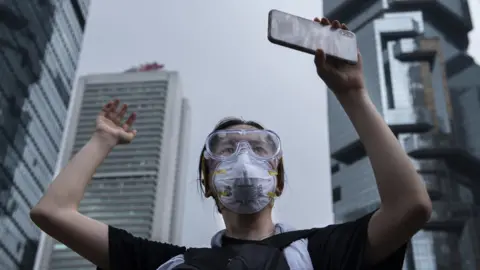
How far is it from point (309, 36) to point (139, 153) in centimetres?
17180

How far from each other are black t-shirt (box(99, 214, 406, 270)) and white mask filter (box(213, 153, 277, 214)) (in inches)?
7.0

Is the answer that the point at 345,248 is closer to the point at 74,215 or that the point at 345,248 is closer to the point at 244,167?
the point at 244,167

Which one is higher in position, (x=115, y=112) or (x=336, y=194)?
(x=336, y=194)

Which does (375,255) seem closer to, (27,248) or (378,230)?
(378,230)

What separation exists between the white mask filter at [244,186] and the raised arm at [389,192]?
552 mm

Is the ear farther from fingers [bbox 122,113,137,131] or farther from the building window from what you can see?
the building window

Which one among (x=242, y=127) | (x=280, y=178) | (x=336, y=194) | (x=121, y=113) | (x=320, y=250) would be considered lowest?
(x=320, y=250)

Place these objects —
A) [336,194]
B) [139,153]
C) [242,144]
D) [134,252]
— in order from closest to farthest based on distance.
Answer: [134,252] → [242,144] → [336,194] → [139,153]

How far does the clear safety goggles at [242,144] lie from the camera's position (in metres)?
3.17

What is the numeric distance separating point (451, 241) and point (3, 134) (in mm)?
52794

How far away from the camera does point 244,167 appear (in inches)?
118

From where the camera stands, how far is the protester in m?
2.57

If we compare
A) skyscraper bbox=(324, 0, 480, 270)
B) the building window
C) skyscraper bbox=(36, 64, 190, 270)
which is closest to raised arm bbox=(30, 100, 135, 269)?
skyscraper bbox=(324, 0, 480, 270)

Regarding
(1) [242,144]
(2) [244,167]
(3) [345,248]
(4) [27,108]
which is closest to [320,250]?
(3) [345,248]
